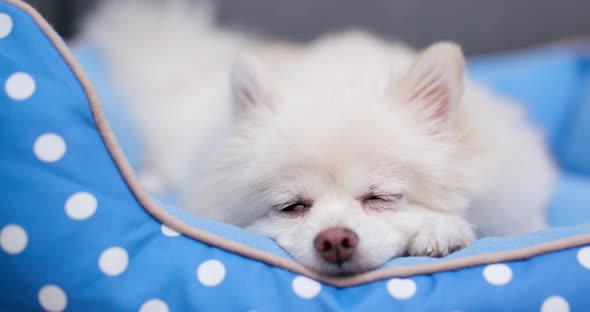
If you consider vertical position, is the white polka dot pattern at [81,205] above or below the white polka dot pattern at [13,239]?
above

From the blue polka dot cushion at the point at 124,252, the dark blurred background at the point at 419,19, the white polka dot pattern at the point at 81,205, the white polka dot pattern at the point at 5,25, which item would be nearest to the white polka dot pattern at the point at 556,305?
the blue polka dot cushion at the point at 124,252

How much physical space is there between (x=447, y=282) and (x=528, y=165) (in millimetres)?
797

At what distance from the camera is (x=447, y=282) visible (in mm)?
1062

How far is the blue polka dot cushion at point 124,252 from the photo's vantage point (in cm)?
104

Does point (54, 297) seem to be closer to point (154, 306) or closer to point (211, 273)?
point (154, 306)

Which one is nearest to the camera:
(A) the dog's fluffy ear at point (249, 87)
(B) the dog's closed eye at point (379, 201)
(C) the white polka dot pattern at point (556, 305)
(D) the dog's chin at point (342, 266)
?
(C) the white polka dot pattern at point (556, 305)

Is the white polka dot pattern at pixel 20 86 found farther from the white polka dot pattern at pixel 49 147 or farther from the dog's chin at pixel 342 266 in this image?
the dog's chin at pixel 342 266

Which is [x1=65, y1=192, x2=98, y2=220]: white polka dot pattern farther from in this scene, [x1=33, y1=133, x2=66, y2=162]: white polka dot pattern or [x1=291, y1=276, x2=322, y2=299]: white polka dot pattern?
[x1=291, y1=276, x2=322, y2=299]: white polka dot pattern

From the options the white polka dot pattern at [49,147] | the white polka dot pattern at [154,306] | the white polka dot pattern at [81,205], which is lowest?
the white polka dot pattern at [154,306]

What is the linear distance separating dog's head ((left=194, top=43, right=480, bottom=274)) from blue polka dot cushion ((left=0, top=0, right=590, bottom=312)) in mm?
100

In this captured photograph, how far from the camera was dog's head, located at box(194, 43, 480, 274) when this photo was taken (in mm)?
1198

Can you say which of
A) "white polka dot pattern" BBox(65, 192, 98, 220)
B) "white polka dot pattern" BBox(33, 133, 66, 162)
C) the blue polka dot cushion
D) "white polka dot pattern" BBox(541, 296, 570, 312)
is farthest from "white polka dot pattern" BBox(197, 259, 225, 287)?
"white polka dot pattern" BBox(541, 296, 570, 312)

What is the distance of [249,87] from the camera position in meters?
1.45

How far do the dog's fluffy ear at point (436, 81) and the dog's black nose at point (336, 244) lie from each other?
0.43 meters
